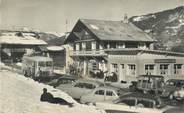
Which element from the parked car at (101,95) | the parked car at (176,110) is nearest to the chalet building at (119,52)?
the parked car at (101,95)

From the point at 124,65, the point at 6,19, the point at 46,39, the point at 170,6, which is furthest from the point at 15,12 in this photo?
the point at 170,6

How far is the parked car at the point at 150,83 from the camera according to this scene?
21.1ft

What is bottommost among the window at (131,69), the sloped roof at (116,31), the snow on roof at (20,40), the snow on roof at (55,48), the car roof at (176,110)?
the car roof at (176,110)

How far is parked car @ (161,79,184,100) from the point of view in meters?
6.42

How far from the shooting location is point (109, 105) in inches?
253

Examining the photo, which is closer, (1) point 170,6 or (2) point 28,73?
(1) point 170,6

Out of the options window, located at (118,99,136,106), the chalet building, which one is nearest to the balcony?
the chalet building

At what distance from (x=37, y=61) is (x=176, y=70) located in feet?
7.12

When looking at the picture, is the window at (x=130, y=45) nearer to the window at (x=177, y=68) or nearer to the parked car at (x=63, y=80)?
the window at (x=177, y=68)

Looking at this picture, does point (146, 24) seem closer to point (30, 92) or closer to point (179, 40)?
point (179, 40)

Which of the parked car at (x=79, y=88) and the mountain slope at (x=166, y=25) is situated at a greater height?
the mountain slope at (x=166, y=25)

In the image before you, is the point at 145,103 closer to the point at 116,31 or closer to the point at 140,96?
the point at 140,96

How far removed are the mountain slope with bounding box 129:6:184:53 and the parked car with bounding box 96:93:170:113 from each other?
775mm

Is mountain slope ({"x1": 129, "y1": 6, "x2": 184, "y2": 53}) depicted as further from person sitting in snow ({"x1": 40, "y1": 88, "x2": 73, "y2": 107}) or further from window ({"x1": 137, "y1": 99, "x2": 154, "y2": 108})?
person sitting in snow ({"x1": 40, "y1": 88, "x2": 73, "y2": 107})
